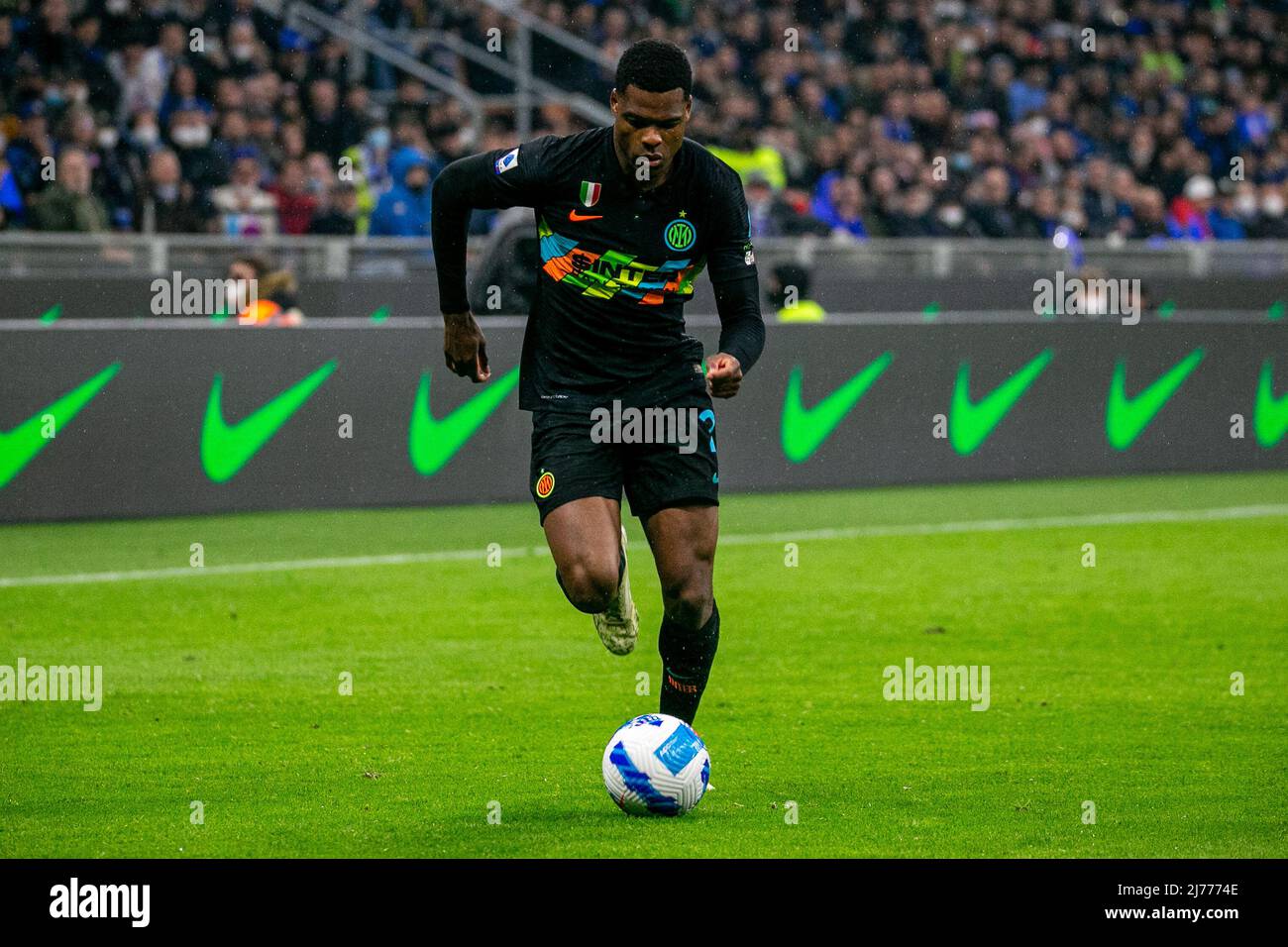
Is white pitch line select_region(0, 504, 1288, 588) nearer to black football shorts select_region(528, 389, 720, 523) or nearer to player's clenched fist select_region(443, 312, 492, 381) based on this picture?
player's clenched fist select_region(443, 312, 492, 381)

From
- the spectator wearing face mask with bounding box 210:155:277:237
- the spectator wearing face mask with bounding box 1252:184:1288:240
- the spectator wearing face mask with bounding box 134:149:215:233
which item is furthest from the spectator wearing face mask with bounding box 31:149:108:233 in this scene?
the spectator wearing face mask with bounding box 1252:184:1288:240

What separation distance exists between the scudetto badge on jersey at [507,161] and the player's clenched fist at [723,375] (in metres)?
0.99

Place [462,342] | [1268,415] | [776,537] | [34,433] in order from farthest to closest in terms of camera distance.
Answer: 1. [1268,415]
2. [776,537]
3. [34,433]
4. [462,342]

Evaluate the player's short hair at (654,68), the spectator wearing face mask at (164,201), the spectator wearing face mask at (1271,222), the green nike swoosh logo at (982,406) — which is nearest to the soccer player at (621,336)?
the player's short hair at (654,68)

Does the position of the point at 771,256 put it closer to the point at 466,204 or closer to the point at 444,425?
the point at 444,425

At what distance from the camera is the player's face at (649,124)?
612cm

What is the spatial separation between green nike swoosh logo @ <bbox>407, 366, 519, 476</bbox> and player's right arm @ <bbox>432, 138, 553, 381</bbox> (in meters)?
7.39

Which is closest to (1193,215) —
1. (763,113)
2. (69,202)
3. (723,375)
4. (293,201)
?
(763,113)

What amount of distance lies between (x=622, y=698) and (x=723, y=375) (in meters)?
2.59

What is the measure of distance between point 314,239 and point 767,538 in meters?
7.69

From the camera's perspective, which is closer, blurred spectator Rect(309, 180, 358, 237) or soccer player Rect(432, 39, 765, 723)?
soccer player Rect(432, 39, 765, 723)

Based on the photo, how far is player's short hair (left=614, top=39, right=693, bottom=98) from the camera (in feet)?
19.9

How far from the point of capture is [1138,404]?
16984 millimetres

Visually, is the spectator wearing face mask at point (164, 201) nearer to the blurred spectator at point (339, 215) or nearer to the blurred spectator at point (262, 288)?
the blurred spectator at point (339, 215)
